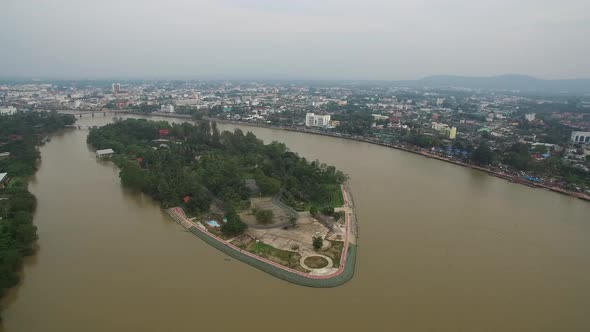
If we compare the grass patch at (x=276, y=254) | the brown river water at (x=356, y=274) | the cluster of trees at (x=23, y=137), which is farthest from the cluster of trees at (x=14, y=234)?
the grass patch at (x=276, y=254)

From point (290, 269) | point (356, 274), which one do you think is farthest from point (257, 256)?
point (356, 274)

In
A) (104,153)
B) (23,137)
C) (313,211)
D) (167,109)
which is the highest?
(167,109)

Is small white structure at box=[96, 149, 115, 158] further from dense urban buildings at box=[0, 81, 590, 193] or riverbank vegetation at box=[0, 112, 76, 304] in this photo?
dense urban buildings at box=[0, 81, 590, 193]

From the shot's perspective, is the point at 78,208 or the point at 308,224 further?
the point at 78,208

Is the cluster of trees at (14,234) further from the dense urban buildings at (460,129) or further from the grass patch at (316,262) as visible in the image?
the dense urban buildings at (460,129)

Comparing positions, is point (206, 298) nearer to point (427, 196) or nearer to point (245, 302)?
point (245, 302)

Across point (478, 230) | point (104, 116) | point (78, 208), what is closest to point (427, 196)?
point (478, 230)

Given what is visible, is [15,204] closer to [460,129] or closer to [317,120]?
[317,120]
